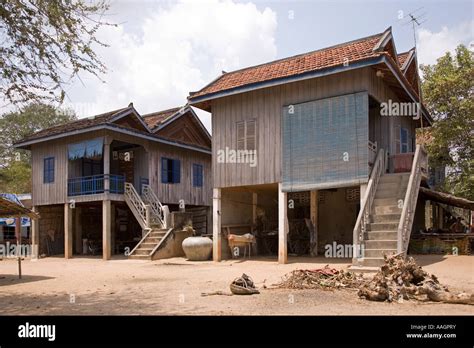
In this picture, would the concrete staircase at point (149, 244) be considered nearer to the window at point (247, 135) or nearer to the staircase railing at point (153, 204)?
the staircase railing at point (153, 204)

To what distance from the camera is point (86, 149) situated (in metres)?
21.3

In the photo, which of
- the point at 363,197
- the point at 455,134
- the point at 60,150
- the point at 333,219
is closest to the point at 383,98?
the point at 363,197

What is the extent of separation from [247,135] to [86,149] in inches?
340

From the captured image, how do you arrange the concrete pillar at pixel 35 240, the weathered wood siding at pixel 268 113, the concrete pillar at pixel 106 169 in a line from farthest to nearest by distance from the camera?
the concrete pillar at pixel 35 240
the concrete pillar at pixel 106 169
the weathered wood siding at pixel 268 113

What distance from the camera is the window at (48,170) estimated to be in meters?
23.0

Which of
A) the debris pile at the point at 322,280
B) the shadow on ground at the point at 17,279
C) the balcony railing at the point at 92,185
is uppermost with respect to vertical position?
the balcony railing at the point at 92,185

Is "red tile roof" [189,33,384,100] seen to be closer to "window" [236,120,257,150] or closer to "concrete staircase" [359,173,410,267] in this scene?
"window" [236,120,257,150]

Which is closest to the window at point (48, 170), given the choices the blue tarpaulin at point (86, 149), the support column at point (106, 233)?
the blue tarpaulin at point (86, 149)

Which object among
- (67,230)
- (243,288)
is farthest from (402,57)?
(67,230)

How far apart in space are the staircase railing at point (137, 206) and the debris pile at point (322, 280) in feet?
38.1

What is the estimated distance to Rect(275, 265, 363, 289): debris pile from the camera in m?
9.30

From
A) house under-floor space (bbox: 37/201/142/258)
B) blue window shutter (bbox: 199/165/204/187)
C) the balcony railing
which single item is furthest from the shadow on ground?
blue window shutter (bbox: 199/165/204/187)

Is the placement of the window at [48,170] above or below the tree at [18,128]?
below

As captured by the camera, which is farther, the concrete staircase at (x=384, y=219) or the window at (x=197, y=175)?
the window at (x=197, y=175)
